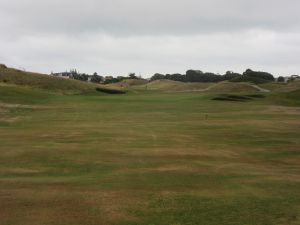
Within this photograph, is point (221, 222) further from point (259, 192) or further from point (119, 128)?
point (119, 128)

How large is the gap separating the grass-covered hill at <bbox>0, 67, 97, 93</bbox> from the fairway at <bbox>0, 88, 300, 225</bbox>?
5615 centimetres

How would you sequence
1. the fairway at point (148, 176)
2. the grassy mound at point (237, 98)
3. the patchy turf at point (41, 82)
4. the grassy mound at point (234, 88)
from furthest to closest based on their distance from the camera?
the grassy mound at point (234, 88) < the patchy turf at point (41, 82) < the grassy mound at point (237, 98) < the fairway at point (148, 176)

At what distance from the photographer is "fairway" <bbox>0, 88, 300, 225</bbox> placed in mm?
12180

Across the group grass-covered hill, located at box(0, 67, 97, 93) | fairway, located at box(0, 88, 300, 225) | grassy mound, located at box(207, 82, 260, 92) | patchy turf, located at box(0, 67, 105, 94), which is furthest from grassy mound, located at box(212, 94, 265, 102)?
fairway, located at box(0, 88, 300, 225)

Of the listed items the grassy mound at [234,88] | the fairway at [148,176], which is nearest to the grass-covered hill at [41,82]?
the grassy mound at [234,88]

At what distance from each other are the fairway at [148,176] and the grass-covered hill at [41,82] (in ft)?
184

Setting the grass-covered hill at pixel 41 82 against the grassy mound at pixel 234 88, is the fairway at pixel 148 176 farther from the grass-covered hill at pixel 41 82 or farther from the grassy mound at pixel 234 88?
the grassy mound at pixel 234 88

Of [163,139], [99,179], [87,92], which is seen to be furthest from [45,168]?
[87,92]

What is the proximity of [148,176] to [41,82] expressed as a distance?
76.8m

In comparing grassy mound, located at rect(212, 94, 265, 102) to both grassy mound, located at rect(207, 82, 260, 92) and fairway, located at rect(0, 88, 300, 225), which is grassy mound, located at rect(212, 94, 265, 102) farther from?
fairway, located at rect(0, 88, 300, 225)

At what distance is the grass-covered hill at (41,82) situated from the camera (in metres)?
88.6

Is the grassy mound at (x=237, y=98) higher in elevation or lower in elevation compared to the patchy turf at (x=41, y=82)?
lower

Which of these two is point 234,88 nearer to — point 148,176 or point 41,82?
point 41,82

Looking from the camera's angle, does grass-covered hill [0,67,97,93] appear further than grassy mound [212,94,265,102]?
Yes
